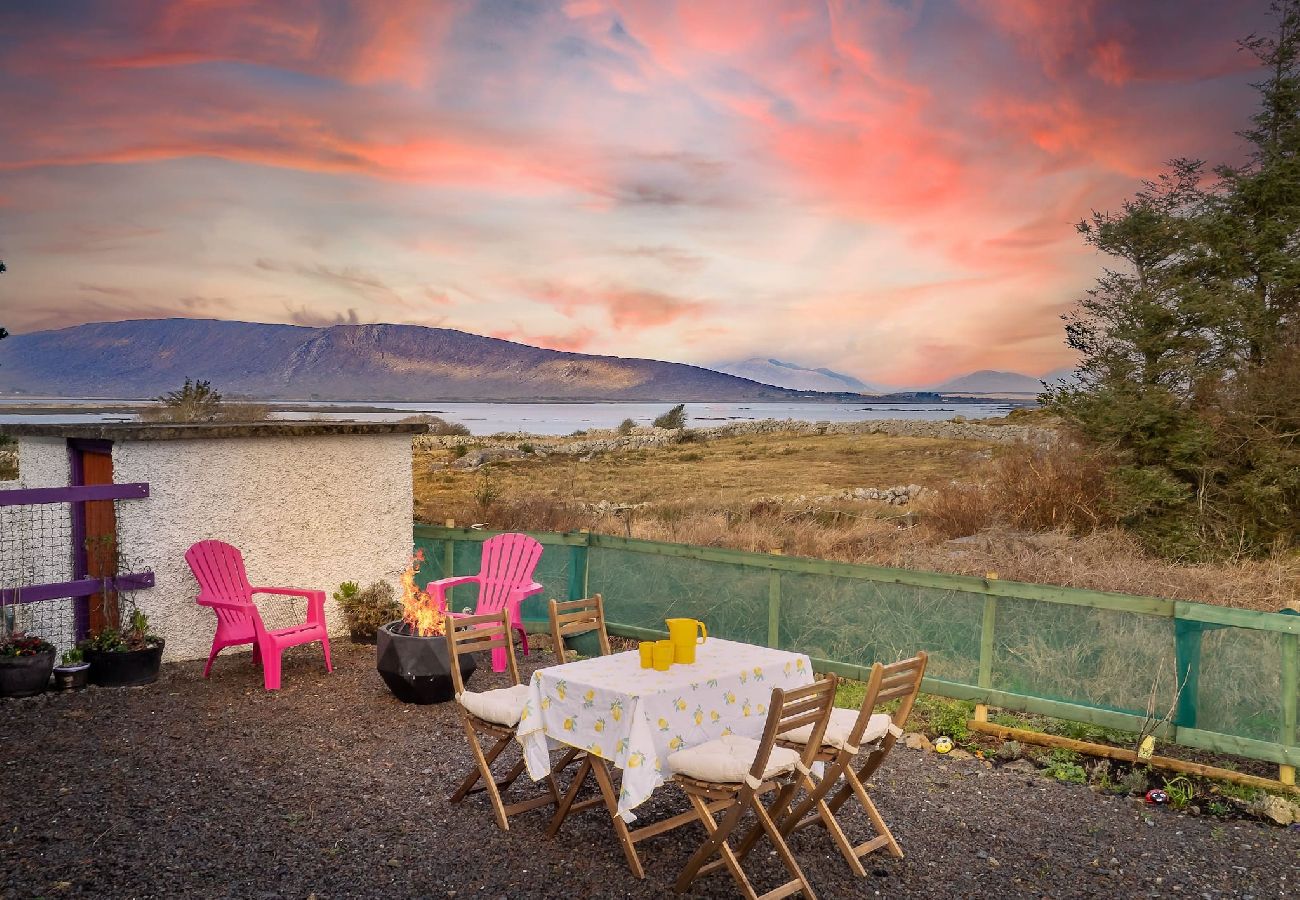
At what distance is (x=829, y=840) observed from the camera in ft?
14.6

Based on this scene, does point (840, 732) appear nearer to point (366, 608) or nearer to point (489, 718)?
point (489, 718)

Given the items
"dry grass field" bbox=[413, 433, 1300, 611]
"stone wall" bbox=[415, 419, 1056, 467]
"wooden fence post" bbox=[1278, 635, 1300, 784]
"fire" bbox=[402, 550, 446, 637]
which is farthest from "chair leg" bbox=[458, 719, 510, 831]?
"stone wall" bbox=[415, 419, 1056, 467]

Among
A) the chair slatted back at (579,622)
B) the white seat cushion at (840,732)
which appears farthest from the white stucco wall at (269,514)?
the white seat cushion at (840,732)

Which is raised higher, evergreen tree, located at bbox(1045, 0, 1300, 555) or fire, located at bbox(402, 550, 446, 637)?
evergreen tree, located at bbox(1045, 0, 1300, 555)

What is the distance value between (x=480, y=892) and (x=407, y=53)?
1250cm

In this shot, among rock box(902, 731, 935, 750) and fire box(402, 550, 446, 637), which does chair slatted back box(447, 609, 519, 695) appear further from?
rock box(902, 731, 935, 750)

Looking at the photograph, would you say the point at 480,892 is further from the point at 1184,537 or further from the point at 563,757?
the point at 1184,537

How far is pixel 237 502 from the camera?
8047 mm

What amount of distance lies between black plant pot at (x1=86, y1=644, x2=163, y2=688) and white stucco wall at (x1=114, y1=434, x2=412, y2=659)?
1.97 ft

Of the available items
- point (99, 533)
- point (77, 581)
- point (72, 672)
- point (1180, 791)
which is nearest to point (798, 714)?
point (1180, 791)

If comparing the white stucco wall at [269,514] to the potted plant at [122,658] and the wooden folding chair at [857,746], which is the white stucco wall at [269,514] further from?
the wooden folding chair at [857,746]

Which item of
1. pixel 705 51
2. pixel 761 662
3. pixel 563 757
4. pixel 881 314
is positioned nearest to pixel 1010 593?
pixel 761 662

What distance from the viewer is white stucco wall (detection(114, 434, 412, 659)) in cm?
761

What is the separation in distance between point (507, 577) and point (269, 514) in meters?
2.20
